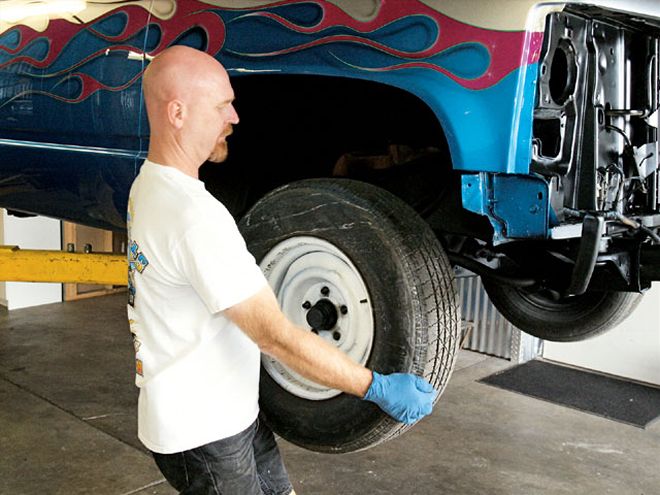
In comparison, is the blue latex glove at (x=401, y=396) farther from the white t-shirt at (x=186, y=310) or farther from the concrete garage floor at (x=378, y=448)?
the concrete garage floor at (x=378, y=448)

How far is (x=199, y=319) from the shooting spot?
1744mm

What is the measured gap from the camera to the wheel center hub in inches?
86.0

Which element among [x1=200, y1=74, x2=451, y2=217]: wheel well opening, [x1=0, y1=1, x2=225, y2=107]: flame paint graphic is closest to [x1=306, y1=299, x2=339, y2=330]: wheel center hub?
[x1=200, y1=74, x2=451, y2=217]: wheel well opening

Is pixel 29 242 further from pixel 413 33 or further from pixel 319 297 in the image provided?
pixel 413 33

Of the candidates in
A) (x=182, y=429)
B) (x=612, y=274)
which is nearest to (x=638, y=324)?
(x=612, y=274)

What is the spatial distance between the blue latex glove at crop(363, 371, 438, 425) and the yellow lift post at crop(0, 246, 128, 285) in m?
1.84

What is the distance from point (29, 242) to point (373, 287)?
17.9ft

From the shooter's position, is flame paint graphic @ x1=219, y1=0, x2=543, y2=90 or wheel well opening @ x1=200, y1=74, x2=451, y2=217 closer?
flame paint graphic @ x1=219, y1=0, x2=543, y2=90

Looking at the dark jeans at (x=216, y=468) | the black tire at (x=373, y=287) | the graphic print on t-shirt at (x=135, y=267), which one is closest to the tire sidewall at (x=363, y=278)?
the black tire at (x=373, y=287)

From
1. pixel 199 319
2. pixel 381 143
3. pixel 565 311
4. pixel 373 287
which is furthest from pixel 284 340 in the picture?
pixel 565 311

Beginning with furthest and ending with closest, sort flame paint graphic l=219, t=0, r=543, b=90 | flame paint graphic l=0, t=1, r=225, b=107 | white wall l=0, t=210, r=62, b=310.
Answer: white wall l=0, t=210, r=62, b=310, flame paint graphic l=0, t=1, r=225, b=107, flame paint graphic l=219, t=0, r=543, b=90

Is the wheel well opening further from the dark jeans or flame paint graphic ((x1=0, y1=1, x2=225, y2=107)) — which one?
the dark jeans

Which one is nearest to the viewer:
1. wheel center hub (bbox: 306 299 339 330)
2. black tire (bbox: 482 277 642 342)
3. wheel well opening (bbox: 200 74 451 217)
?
wheel center hub (bbox: 306 299 339 330)

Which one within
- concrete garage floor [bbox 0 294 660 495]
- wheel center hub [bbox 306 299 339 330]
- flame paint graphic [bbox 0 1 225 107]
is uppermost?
flame paint graphic [bbox 0 1 225 107]
